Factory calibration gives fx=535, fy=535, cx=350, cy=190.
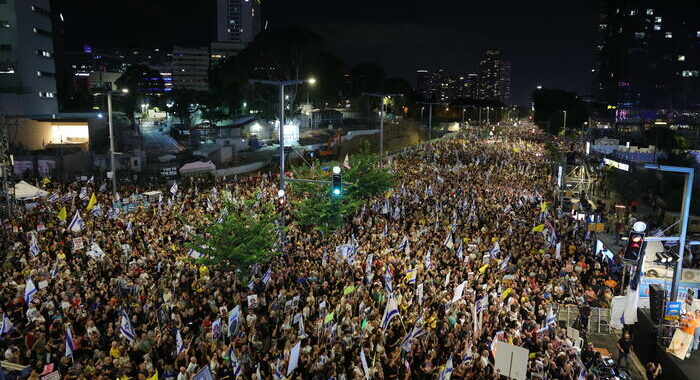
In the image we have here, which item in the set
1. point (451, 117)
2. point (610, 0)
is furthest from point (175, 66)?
point (610, 0)

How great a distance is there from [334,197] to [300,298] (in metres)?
7.53

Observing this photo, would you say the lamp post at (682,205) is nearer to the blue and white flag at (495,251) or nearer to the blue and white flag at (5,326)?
the blue and white flag at (495,251)

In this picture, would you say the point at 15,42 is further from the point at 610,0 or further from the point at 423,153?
the point at 610,0

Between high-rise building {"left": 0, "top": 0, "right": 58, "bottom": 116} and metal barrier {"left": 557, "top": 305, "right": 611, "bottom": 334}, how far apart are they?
49092 mm

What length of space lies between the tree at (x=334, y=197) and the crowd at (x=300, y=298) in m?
0.71

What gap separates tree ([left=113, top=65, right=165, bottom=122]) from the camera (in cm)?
6906

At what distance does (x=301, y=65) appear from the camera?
2286 inches

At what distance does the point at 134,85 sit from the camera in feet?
280

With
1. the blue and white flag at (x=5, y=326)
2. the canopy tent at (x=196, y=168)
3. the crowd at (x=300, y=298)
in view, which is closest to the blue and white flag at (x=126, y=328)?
the crowd at (x=300, y=298)

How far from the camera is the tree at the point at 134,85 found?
69062 millimetres

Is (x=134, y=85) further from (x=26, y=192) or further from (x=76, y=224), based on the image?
(x=76, y=224)

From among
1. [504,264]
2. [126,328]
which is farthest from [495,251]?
[126,328]

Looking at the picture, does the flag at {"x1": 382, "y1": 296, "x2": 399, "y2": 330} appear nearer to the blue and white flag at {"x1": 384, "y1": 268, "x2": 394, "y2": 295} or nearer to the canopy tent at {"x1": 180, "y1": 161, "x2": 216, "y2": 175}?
the blue and white flag at {"x1": 384, "y1": 268, "x2": 394, "y2": 295}

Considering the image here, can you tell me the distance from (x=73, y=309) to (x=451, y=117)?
483ft
